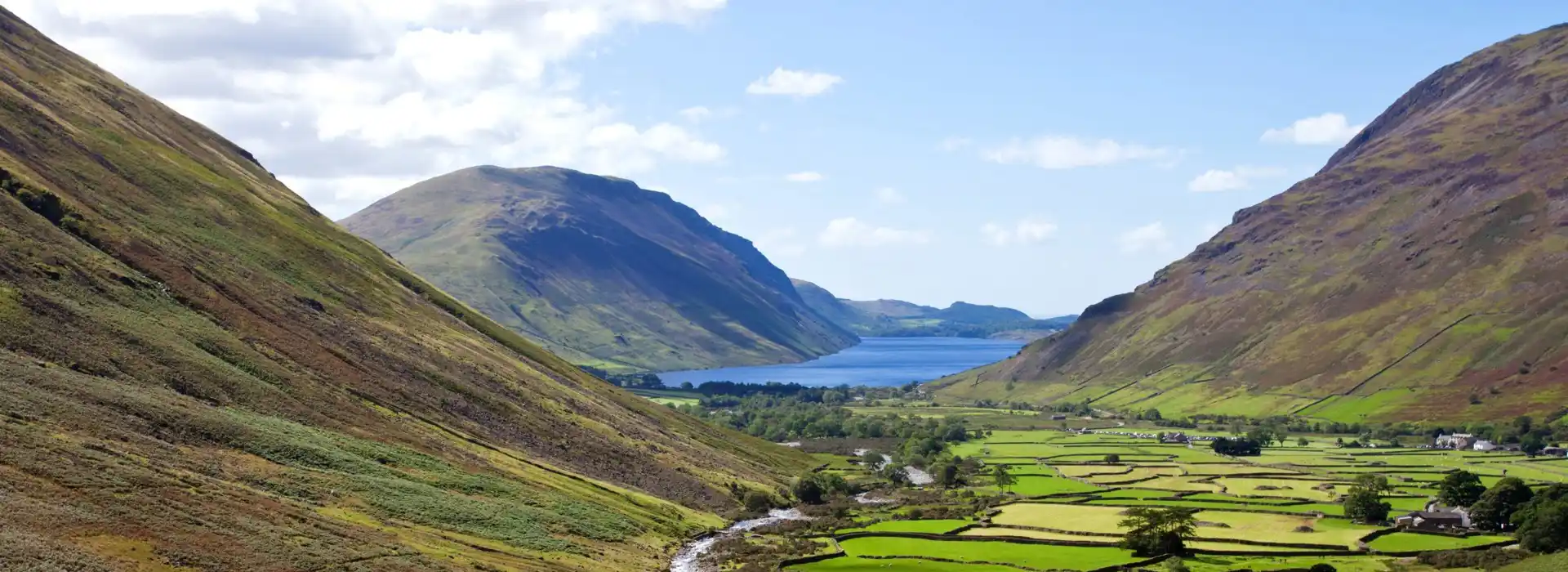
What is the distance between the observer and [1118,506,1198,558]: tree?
110 m

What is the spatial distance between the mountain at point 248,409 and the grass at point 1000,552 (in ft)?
65.1

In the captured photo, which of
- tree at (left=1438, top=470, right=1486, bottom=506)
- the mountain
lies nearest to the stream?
the mountain

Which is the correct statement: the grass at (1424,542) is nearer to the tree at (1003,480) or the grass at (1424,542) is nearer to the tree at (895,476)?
the tree at (1003,480)

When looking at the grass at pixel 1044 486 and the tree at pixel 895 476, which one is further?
the tree at pixel 895 476

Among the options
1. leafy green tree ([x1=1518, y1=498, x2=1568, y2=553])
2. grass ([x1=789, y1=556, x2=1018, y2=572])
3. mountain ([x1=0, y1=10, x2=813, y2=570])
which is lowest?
grass ([x1=789, y1=556, x2=1018, y2=572])

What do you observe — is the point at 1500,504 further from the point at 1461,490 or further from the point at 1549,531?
the point at 1549,531

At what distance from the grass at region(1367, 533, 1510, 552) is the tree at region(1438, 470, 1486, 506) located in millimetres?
17878

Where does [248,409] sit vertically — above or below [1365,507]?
above

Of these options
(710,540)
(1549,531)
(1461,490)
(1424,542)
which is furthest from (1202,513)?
(710,540)

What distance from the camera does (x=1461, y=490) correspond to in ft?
432

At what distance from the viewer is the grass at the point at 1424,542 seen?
108m

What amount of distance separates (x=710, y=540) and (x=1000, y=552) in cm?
3086

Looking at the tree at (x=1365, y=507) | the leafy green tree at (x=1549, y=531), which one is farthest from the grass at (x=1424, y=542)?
the tree at (x=1365, y=507)

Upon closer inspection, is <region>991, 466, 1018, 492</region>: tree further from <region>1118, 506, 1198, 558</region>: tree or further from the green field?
<region>1118, 506, 1198, 558</region>: tree
